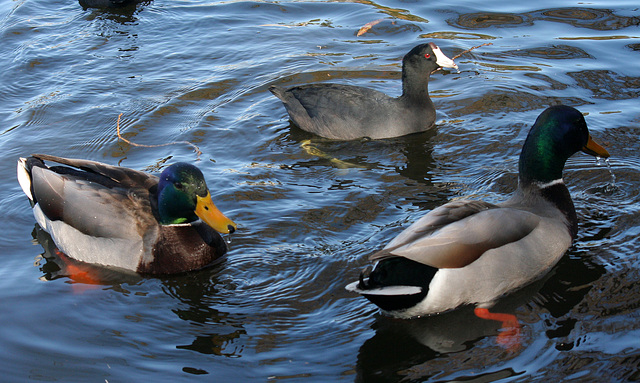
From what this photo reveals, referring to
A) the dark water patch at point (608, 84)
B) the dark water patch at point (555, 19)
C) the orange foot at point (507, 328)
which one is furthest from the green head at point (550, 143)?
the dark water patch at point (555, 19)

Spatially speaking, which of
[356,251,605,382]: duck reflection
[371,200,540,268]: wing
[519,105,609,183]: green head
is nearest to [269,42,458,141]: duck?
[519,105,609,183]: green head

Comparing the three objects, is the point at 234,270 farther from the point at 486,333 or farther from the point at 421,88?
the point at 421,88

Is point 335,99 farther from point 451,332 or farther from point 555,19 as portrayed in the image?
point 555,19

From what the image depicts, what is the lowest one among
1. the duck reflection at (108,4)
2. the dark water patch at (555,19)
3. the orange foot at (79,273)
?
the orange foot at (79,273)

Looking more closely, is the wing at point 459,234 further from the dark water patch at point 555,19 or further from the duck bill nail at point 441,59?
the dark water patch at point 555,19

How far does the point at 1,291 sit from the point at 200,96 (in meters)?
4.10

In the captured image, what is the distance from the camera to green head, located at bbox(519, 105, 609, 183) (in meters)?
5.56

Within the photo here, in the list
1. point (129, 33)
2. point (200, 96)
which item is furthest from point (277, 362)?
point (129, 33)

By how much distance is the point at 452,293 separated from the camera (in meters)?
4.75

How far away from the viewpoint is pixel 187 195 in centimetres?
555

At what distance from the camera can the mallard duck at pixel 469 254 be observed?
4.60 m

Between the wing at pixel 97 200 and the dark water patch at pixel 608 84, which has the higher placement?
the dark water patch at pixel 608 84

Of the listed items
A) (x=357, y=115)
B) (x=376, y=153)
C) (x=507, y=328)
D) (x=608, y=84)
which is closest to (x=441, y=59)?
(x=357, y=115)

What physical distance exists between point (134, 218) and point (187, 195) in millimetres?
547
